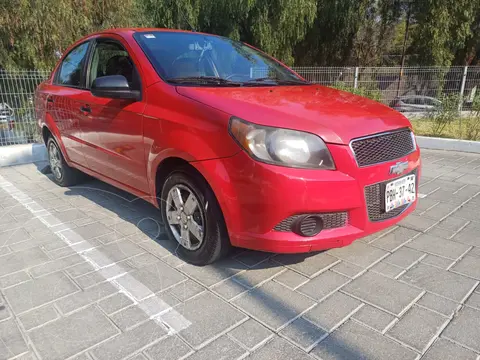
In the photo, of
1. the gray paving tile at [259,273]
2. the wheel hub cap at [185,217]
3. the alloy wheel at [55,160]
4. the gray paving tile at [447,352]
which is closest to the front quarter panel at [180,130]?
the wheel hub cap at [185,217]

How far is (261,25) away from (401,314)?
13.5 meters

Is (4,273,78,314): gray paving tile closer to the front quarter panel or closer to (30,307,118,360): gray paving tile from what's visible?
(30,307,118,360): gray paving tile

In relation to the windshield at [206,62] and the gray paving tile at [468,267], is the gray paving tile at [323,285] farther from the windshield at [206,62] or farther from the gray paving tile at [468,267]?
the windshield at [206,62]

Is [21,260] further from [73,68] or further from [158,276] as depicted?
[73,68]

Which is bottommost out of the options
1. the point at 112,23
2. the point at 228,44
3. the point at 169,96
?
the point at 169,96

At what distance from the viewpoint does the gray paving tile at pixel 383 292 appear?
2186 mm

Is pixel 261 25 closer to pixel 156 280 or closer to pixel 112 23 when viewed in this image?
pixel 112 23

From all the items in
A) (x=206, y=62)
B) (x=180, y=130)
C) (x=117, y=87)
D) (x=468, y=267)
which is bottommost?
(x=468, y=267)

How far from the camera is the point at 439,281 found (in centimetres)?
242

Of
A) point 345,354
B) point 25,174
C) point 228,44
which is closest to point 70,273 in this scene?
point 345,354

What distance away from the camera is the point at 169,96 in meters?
2.53

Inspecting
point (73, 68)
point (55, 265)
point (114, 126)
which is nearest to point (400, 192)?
point (114, 126)

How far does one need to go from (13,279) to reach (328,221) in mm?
2188

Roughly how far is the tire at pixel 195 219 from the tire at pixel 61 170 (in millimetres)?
2183
